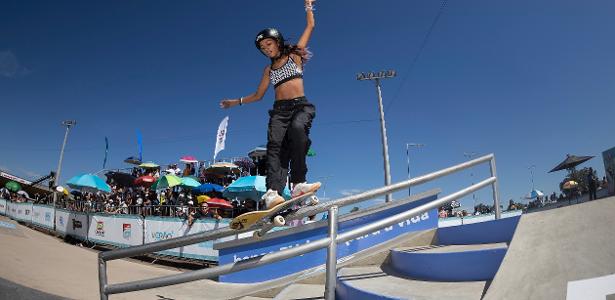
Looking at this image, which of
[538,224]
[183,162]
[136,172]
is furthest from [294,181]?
[136,172]

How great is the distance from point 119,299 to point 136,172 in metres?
23.9

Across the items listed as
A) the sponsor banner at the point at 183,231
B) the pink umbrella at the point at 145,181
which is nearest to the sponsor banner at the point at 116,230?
the sponsor banner at the point at 183,231

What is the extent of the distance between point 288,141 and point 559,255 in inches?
90.3

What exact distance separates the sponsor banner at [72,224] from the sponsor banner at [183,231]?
517cm

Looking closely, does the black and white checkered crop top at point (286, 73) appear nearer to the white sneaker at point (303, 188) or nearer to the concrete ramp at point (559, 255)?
the white sneaker at point (303, 188)

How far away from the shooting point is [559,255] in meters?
2.08

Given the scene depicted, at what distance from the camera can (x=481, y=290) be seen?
2.31 meters

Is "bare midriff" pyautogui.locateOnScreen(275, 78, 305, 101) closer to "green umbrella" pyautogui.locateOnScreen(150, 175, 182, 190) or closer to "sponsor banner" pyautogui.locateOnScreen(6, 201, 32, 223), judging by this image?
"green umbrella" pyautogui.locateOnScreen(150, 175, 182, 190)

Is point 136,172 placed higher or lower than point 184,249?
higher

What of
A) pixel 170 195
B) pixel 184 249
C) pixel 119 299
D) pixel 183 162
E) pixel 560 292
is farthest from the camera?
pixel 183 162

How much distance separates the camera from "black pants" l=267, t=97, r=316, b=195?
128 inches

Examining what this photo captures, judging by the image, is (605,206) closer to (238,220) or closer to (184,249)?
(238,220)

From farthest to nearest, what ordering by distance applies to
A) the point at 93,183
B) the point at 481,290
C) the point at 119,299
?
1. the point at 93,183
2. the point at 119,299
3. the point at 481,290

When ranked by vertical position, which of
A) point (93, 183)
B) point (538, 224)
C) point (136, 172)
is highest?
point (136, 172)
